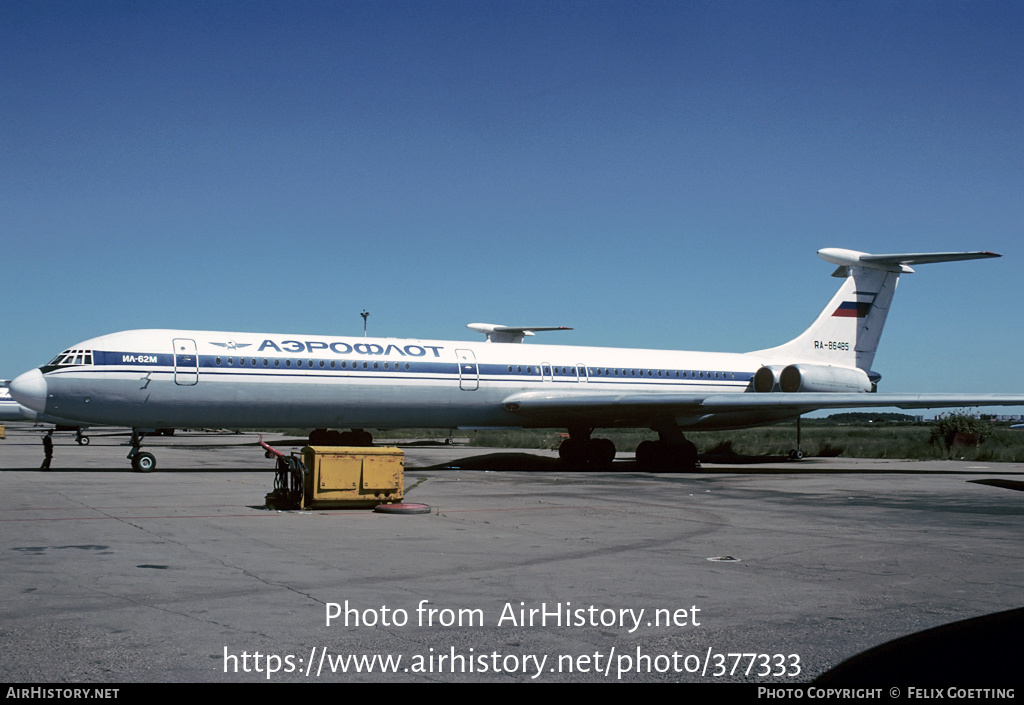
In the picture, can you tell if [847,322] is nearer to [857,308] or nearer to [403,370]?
[857,308]

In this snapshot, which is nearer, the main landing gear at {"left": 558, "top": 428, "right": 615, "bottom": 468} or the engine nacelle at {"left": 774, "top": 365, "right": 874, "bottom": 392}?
the main landing gear at {"left": 558, "top": 428, "right": 615, "bottom": 468}

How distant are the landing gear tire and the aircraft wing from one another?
9.41 metres

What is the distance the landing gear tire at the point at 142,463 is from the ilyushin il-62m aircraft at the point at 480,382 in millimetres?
33

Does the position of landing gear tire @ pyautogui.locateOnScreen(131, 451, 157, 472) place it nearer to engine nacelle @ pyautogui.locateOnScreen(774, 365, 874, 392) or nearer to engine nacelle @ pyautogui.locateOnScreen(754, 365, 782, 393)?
engine nacelle @ pyautogui.locateOnScreen(754, 365, 782, 393)

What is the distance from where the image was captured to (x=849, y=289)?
32250 mm

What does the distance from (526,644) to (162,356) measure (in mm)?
18282

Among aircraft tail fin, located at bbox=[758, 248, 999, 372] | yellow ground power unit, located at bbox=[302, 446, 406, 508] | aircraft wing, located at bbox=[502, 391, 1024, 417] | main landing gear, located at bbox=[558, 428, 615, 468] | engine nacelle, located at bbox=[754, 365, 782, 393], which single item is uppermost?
aircraft tail fin, located at bbox=[758, 248, 999, 372]

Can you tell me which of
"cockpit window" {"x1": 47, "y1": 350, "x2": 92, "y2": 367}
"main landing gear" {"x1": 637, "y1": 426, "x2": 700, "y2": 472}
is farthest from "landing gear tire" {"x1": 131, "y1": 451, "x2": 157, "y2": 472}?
"main landing gear" {"x1": 637, "y1": 426, "x2": 700, "y2": 472}

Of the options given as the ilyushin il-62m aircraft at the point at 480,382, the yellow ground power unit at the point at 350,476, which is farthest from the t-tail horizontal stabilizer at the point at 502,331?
the yellow ground power unit at the point at 350,476

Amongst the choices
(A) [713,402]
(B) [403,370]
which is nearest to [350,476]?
(B) [403,370]

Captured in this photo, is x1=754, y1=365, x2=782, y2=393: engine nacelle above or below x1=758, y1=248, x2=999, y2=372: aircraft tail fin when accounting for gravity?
below

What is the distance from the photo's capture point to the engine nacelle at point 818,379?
98.8ft

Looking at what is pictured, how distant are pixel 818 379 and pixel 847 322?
10.4 ft

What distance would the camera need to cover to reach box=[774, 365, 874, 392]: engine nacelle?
30125 mm
